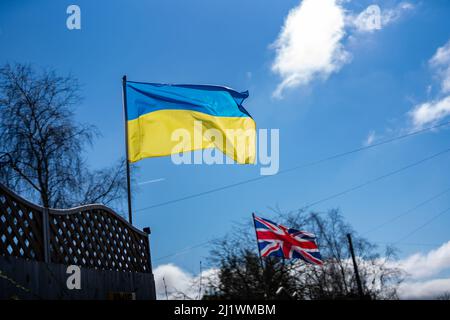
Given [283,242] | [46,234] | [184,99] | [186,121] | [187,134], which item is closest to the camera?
[46,234]

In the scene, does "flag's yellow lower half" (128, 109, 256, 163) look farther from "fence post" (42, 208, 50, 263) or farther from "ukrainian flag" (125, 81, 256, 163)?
"fence post" (42, 208, 50, 263)

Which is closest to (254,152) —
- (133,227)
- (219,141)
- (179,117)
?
(219,141)

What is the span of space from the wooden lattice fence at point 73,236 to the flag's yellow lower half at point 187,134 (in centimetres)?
156

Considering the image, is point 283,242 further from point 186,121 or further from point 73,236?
point 73,236

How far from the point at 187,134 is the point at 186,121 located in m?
0.40

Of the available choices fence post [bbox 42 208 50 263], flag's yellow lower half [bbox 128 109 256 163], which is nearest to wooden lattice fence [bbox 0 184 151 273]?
fence post [bbox 42 208 50 263]

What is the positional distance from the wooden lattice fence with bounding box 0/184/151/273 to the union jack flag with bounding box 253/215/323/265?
4490mm

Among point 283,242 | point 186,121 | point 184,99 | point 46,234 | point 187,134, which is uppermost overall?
point 184,99

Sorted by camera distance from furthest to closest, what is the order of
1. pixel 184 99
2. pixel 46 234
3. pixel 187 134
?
pixel 184 99
pixel 187 134
pixel 46 234

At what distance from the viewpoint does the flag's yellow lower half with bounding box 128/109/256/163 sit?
861cm

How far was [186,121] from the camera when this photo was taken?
365 inches

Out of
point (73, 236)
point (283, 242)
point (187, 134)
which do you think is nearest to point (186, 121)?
point (187, 134)

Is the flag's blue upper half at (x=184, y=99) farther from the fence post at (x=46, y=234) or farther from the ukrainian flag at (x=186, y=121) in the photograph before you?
the fence post at (x=46, y=234)
